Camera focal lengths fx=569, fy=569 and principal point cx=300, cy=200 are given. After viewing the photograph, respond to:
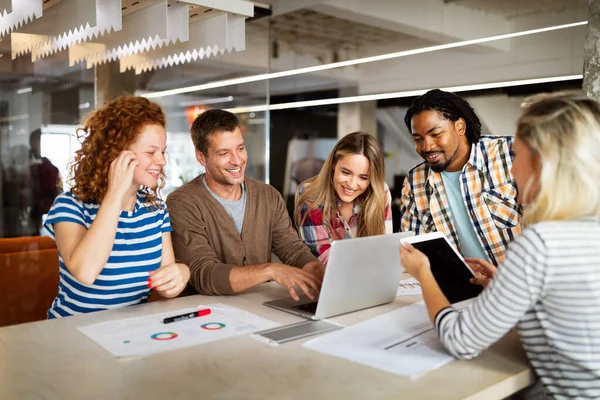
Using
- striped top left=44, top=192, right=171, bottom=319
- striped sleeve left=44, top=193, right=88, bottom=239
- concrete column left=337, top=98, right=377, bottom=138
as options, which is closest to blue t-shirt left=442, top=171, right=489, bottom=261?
striped top left=44, top=192, right=171, bottom=319

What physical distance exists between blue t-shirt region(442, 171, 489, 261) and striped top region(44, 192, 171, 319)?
1369 millimetres

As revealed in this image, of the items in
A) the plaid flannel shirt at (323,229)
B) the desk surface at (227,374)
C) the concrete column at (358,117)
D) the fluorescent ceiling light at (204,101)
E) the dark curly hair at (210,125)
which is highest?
the fluorescent ceiling light at (204,101)

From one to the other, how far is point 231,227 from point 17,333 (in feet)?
3.03

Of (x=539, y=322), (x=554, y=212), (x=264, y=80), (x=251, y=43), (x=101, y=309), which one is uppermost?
(x=251, y=43)

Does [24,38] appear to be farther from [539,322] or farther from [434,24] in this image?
[539,322]

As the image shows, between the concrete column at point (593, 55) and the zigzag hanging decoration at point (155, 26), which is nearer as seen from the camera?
the concrete column at point (593, 55)

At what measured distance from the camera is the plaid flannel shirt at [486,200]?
2516 mm

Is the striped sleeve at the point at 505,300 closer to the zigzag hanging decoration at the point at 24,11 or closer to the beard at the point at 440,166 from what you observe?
the beard at the point at 440,166

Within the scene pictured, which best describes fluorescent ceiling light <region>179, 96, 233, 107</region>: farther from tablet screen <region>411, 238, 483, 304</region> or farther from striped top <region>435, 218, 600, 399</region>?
striped top <region>435, 218, 600, 399</region>

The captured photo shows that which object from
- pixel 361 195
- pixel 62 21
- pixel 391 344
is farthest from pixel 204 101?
pixel 391 344

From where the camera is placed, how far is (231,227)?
2.23 meters

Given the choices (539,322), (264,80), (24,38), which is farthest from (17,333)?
(264,80)

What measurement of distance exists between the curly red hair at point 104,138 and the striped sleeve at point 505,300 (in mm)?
1172

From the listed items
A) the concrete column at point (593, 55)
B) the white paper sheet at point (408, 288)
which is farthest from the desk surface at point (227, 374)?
the concrete column at point (593, 55)
